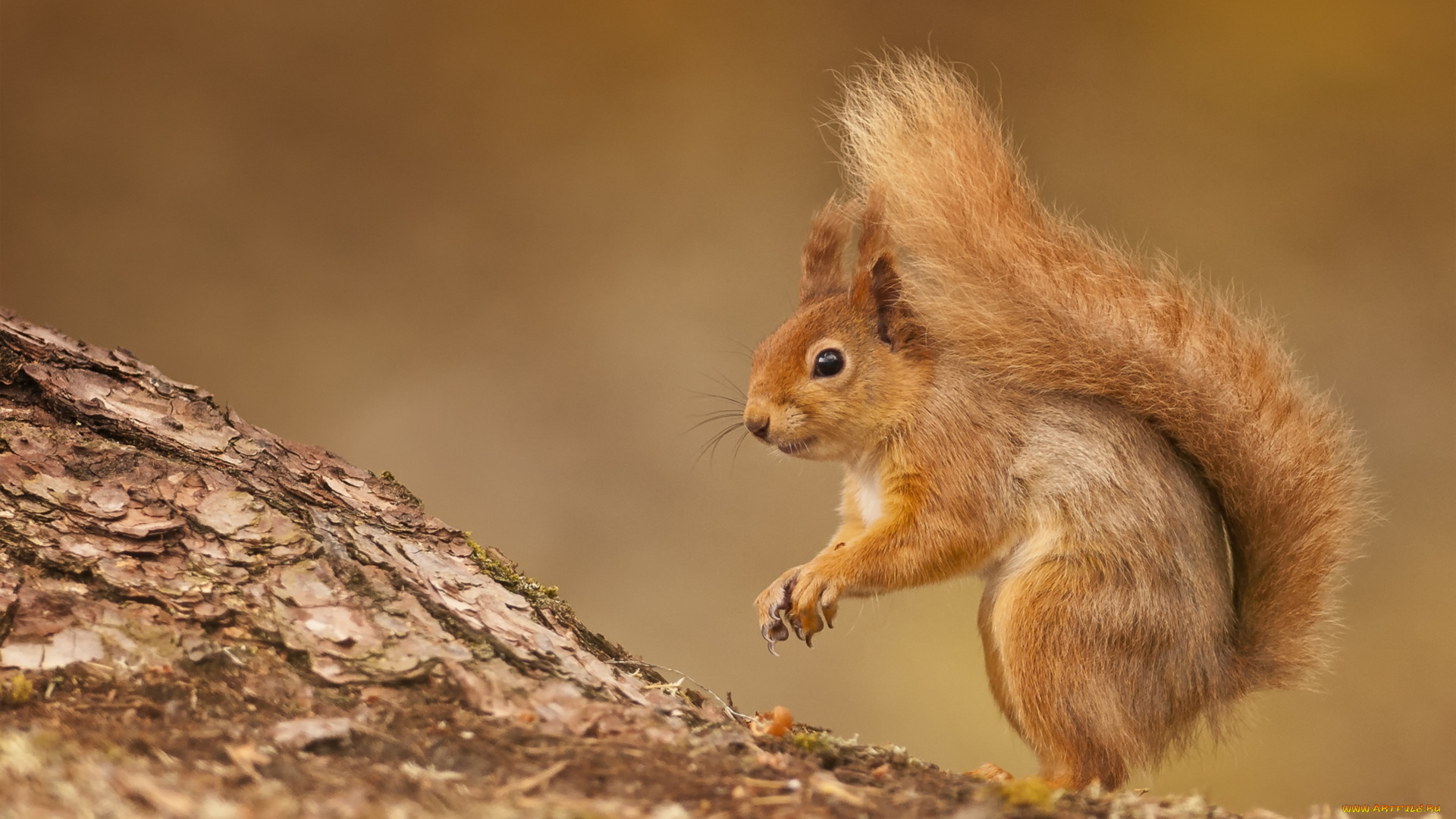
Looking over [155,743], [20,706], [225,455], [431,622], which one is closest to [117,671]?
[20,706]

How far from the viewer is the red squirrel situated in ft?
5.63

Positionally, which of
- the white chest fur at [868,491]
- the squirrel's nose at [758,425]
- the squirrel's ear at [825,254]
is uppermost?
the squirrel's ear at [825,254]

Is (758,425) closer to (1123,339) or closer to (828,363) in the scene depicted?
(828,363)

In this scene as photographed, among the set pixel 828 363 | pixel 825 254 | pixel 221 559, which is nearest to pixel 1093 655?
pixel 828 363

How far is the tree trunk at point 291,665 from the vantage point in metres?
1.02

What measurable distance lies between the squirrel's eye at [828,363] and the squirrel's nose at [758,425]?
0.12 metres

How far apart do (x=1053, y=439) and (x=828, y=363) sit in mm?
404

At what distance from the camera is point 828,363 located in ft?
6.13

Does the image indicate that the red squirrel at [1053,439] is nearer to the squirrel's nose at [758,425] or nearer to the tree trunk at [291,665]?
the squirrel's nose at [758,425]

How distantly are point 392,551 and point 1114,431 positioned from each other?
117cm

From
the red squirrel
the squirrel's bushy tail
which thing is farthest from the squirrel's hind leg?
the squirrel's bushy tail

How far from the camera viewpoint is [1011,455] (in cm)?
180

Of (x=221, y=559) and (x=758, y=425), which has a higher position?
(x=758, y=425)

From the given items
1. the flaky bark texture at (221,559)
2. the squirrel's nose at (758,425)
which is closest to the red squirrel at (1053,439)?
the squirrel's nose at (758,425)
